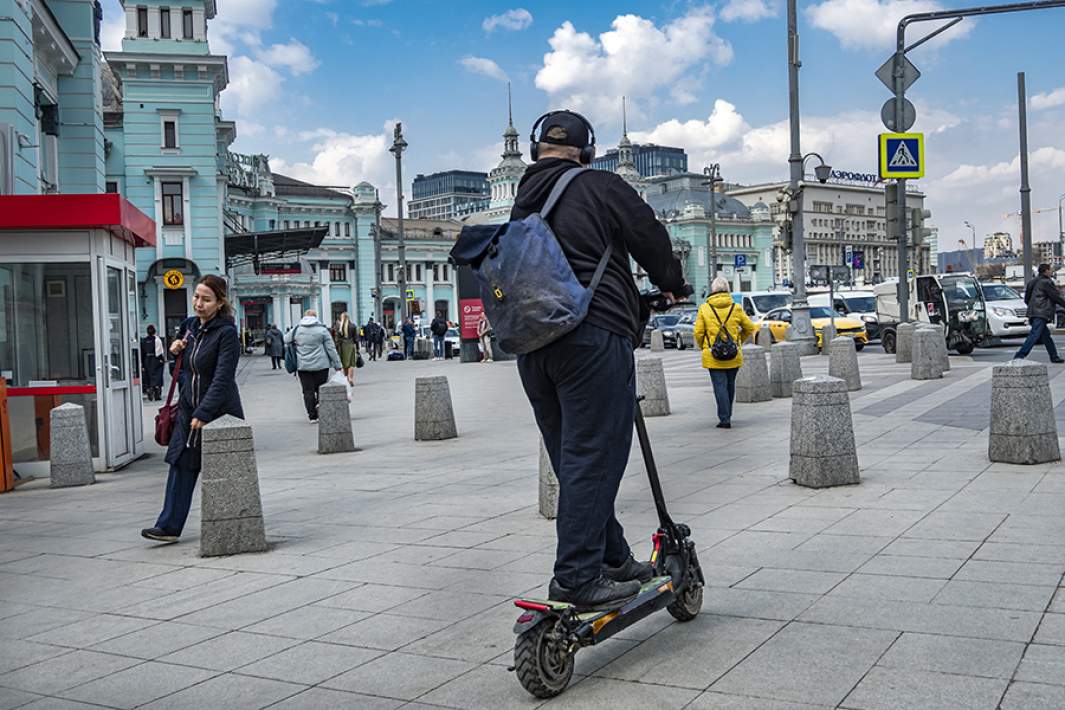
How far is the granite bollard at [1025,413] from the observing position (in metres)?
9.11

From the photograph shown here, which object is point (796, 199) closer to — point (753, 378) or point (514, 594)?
point (753, 378)

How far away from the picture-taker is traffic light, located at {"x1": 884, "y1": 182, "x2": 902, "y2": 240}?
68.5ft

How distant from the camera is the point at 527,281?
4.16 metres

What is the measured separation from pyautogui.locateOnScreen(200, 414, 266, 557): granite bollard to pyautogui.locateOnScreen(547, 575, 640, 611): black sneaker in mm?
3546

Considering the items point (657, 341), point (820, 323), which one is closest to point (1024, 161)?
point (820, 323)

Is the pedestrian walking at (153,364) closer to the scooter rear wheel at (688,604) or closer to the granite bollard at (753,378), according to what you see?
the granite bollard at (753,378)

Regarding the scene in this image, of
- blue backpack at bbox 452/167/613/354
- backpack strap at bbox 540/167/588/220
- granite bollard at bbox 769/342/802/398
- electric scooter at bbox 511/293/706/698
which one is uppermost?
backpack strap at bbox 540/167/588/220

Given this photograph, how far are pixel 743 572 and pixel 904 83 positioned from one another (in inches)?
647

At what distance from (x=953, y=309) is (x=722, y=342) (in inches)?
641

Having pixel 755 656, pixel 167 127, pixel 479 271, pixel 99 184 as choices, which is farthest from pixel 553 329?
pixel 167 127

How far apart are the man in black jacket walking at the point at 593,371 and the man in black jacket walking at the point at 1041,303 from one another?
1713 centimetres

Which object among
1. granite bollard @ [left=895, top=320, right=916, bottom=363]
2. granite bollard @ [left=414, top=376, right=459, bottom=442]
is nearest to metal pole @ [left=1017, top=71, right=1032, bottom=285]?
granite bollard @ [left=895, top=320, right=916, bottom=363]

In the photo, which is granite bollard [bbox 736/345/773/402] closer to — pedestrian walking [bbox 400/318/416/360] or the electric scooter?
the electric scooter

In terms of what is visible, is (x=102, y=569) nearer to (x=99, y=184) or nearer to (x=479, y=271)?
(x=479, y=271)
